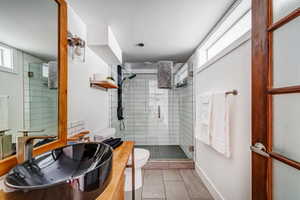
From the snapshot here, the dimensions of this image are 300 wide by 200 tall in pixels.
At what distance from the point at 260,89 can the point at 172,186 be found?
194cm

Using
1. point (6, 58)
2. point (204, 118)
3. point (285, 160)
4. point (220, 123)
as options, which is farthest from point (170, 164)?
point (6, 58)

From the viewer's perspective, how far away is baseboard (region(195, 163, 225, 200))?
6.06ft

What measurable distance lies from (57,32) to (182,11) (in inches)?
48.7

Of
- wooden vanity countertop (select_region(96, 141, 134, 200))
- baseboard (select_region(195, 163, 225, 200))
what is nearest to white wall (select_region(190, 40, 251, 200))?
baseboard (select_region(195, 163, 225, 200))

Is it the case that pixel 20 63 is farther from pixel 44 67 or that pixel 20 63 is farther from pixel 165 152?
pixel 165 152

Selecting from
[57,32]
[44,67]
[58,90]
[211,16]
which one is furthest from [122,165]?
[211,16]

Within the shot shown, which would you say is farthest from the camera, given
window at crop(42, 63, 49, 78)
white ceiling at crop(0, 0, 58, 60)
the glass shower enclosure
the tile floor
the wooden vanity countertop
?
the glass shower enclosure

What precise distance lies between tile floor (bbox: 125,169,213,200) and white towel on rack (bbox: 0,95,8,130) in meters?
1.67

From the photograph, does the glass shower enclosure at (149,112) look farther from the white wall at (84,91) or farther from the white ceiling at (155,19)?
the white ceiling at (155,19)

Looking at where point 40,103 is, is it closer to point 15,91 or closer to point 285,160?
point 15,91

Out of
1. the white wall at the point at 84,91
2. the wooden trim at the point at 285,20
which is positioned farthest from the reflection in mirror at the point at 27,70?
the wooden trim at the point at 285,20

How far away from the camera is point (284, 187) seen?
2.59 feet

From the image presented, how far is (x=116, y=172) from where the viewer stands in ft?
Result: 3.17

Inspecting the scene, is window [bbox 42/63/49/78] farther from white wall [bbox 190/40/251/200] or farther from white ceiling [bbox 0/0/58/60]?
white wall [bbox 190/40/251/200]
